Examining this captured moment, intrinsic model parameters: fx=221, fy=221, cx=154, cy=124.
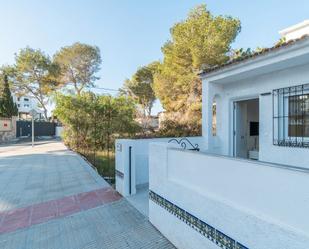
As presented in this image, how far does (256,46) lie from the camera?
1539cm

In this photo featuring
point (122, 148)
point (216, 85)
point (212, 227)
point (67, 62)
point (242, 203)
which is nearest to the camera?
point (242, 203)

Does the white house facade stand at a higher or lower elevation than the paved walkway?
higher

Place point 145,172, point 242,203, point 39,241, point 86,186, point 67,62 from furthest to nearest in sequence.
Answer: point 67,62
point 86,186
point 145,172
point 39,241
point 242,203

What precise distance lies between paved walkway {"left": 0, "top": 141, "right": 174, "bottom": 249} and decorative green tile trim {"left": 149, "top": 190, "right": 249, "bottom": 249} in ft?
1.64

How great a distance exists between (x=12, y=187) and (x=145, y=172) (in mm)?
3768

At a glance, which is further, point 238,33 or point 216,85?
point 238,33

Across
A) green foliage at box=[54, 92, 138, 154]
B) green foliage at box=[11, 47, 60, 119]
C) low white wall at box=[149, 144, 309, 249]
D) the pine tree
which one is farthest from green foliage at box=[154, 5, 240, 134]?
green foliage at box=[11, 47, 60, 119]

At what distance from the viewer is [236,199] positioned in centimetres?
219

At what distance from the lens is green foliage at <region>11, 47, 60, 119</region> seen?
3206 cm

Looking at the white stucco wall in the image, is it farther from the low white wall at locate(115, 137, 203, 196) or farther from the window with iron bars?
the low white wall at locate(115, 137, 203, 196)

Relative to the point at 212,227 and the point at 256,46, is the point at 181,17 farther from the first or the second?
the point at 212,227

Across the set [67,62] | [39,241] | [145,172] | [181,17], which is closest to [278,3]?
[181,17]

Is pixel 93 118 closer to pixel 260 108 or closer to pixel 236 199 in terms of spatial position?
pixel 260 108

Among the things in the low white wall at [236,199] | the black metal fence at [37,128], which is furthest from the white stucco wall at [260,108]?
the black metal fence at [37,128]
